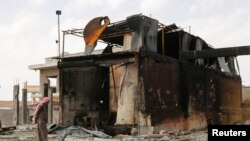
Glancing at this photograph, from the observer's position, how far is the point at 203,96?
2281 centimetres

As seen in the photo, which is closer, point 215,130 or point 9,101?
point 215,130

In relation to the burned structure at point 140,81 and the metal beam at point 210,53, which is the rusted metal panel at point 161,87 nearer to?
the burned structure at point 140,81

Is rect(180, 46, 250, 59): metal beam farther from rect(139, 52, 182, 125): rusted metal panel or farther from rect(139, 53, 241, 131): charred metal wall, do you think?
rect(139, 52, 182, 125): rusted metal panel

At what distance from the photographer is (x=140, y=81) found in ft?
58.1

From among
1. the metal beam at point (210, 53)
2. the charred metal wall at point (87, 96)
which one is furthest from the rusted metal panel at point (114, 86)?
the metal beam at point (210, 53)

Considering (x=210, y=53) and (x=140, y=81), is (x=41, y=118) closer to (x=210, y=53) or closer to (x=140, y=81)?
(x=140, y=81)

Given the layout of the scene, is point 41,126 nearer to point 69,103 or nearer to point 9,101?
point 69,103

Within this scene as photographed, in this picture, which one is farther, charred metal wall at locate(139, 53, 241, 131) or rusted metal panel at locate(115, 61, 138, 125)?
charred metal wall at locate(139, 53, 241, 131)

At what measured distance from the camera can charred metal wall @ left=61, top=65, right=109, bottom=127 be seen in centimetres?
1958

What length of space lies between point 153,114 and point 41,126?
717cm

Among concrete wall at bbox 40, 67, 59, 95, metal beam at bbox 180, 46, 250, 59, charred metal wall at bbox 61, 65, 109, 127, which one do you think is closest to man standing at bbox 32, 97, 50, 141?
charred metal wall at bbox 61, 65, 109, 127

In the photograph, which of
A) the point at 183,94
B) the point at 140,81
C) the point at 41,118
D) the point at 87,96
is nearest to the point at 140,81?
the point at 140,81

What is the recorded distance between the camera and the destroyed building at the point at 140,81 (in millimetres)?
17922

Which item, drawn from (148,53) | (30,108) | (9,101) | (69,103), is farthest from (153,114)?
(9,101)
